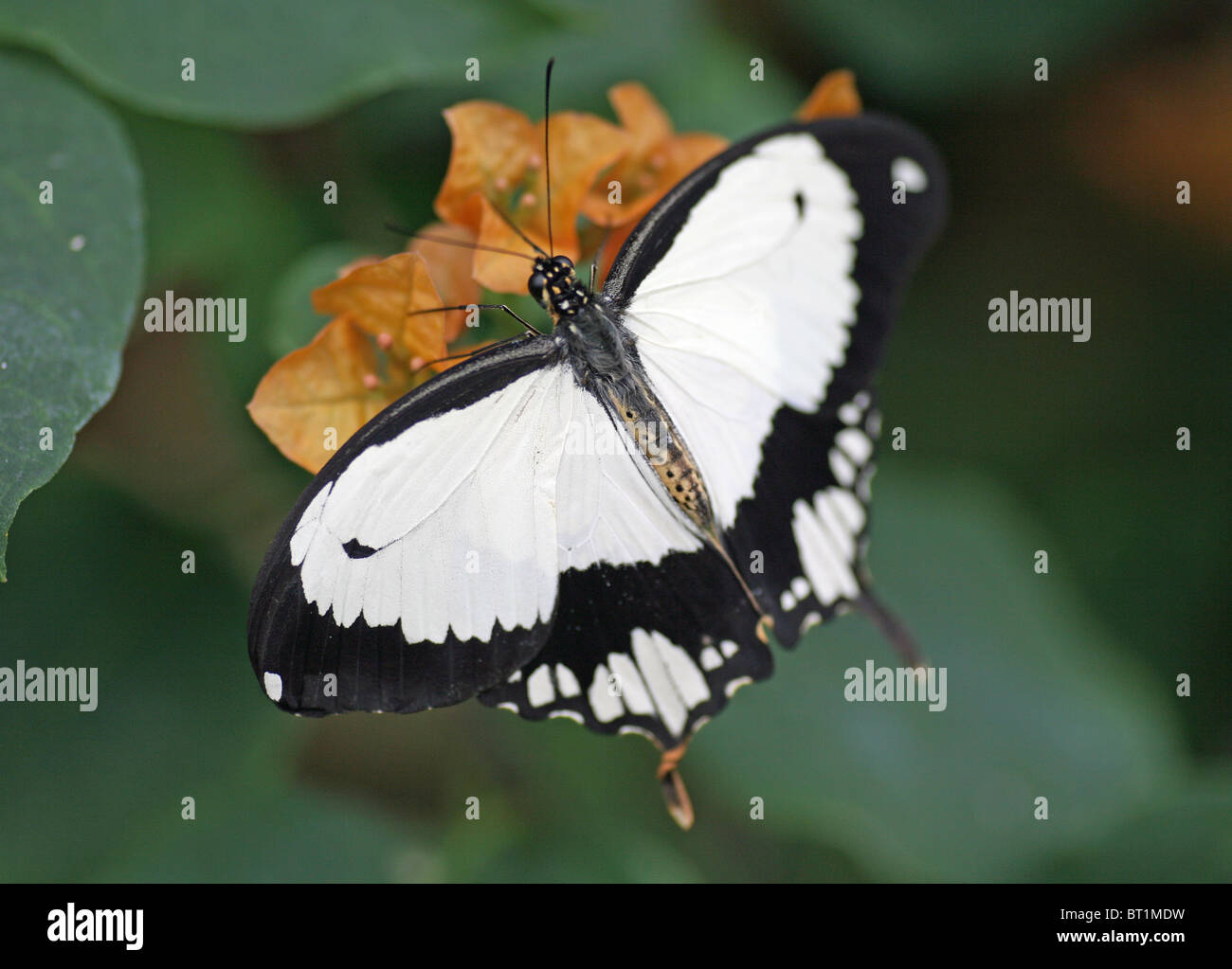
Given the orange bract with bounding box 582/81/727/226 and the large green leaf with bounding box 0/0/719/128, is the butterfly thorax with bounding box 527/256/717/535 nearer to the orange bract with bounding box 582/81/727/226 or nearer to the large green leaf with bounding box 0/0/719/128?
the orange bract with bounding box 582/81/727/226

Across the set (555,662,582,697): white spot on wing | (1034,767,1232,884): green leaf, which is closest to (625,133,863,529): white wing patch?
(555,662,582,697): white spot on wing

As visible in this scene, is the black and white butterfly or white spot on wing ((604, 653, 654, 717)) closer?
the black and white butterfly

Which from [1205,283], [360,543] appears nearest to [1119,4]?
[1205,283]

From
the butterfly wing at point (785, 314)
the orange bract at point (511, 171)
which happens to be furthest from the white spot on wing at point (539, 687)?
the orange bract at point (511, 171)

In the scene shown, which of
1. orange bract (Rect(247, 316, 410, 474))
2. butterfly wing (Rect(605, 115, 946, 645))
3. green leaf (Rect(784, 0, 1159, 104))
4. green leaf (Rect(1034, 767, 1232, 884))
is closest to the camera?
orange bract (Rect(247, 316, 410, 474))

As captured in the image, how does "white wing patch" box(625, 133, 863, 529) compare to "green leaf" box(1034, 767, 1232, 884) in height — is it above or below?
above

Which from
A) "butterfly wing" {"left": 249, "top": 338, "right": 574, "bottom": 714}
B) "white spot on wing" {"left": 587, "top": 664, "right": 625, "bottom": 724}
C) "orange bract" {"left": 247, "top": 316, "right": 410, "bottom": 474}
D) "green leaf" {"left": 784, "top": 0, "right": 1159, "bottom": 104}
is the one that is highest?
"green leaf" {"left": 784, "top": 0, "right": 1159, "bottom": 104}

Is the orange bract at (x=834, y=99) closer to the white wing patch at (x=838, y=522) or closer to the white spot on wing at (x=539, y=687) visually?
the white wing patch at (x=838, y=522)
